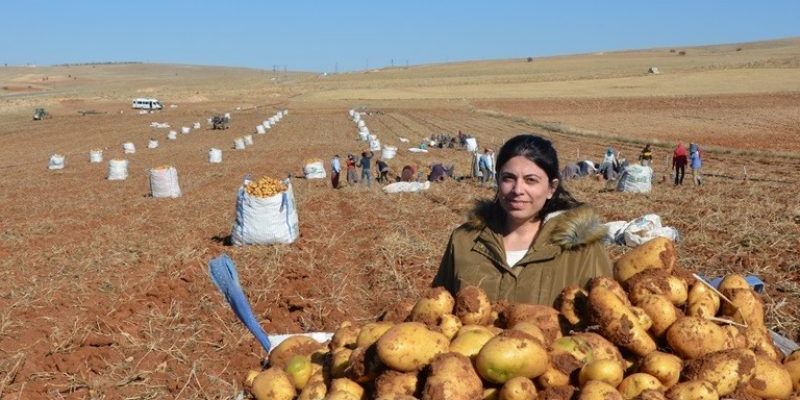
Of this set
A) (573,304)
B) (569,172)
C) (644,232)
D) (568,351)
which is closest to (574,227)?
(573,304)

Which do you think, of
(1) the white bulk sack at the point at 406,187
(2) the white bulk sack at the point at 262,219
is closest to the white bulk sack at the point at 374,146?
(1) the white bulk sack at the point at 406,187

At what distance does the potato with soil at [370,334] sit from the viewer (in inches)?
109

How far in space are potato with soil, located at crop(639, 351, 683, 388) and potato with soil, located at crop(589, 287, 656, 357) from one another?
105mm

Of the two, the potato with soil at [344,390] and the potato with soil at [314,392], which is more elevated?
the potato with soil at [344,390]

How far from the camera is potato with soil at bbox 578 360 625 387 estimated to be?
237 cm

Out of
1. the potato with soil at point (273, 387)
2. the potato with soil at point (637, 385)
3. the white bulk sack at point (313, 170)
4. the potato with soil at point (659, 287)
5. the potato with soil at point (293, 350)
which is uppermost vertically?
the potato with soil at point (659, 287)

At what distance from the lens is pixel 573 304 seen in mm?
2955

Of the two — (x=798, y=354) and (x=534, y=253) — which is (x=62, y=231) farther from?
(x=798, y=354)

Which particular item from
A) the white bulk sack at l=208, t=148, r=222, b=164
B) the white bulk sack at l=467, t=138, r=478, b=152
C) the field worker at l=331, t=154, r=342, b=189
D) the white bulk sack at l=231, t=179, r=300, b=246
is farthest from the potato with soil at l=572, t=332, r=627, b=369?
the white bulk sack at l=467, t=138, r=478, b=152

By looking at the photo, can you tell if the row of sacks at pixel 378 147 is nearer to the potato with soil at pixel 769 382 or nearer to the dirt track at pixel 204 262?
the dirt track at pixel 204 262

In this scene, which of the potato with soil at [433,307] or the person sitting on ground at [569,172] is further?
the person sitting on ground at [569,172]

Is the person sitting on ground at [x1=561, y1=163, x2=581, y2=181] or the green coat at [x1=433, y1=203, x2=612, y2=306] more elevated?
the green coat at [x1=433, y1=203, x2=612, y2=306]

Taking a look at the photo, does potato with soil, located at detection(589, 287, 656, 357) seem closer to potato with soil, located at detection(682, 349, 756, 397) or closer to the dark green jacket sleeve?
potato with soil, located at detection(682, 349, 756, 397)

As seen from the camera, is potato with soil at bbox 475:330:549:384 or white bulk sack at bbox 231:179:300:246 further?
white bulk sack at bbox 231:179:300:246
